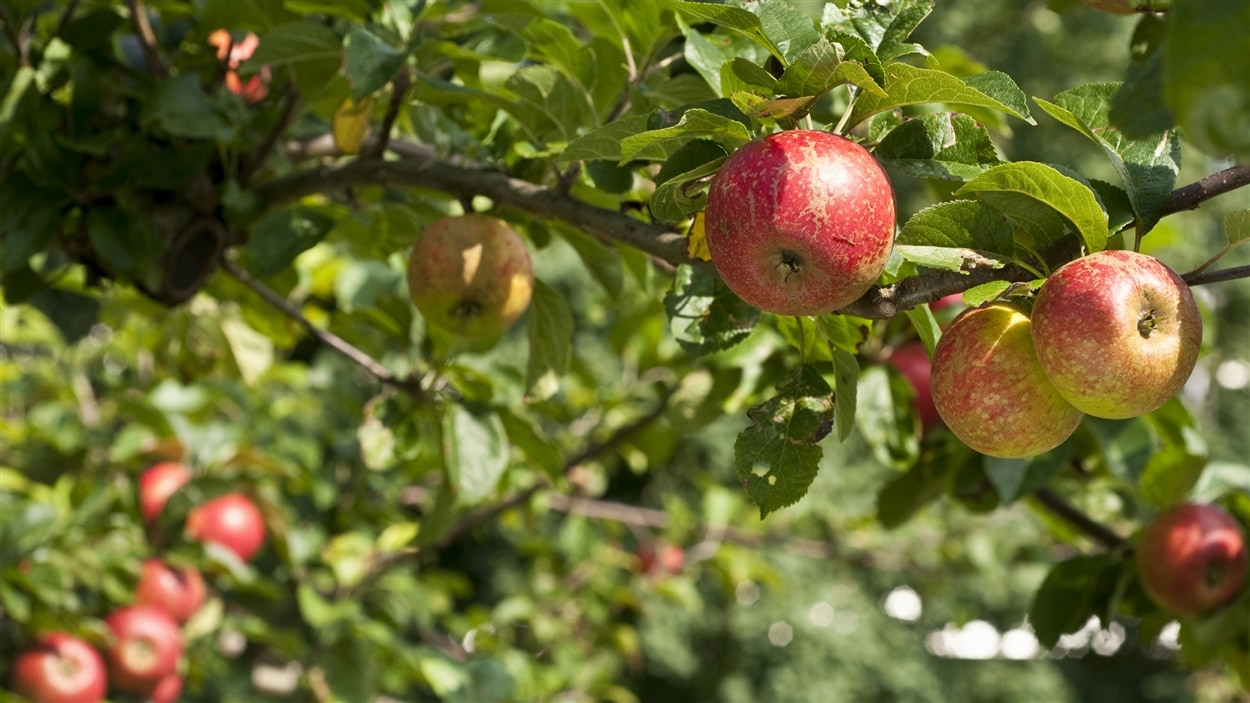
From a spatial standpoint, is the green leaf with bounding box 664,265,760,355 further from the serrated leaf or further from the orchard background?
the serrated leaf

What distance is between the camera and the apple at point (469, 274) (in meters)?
0.90

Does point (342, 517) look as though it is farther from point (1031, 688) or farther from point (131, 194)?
point (1031, 688)

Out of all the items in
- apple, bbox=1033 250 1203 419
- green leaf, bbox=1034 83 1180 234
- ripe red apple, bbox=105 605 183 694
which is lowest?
ripe red apple, bbox=105 605 183 694

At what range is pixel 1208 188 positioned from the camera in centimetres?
55

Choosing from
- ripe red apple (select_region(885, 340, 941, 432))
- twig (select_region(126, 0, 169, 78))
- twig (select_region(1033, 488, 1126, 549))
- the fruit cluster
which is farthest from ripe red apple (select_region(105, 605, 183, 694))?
Result: twig (select_region(1033, 488, 1126, 549))

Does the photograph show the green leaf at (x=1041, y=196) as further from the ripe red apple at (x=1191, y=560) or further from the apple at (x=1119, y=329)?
the ripe red apple at (x=1191, y=560)

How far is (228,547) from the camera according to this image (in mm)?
1864

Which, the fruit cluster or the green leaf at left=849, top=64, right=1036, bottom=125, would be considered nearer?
the green leaf at left=849, top=64, right=1036, bottom=125

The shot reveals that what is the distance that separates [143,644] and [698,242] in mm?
1404

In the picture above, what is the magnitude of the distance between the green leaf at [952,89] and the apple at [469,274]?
0.42m

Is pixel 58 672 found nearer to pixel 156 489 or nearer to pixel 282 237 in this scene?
pixel 156 489

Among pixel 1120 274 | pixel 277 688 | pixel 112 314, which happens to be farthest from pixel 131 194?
pixel 277 688

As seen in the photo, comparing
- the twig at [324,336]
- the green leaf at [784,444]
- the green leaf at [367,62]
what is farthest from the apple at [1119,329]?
the twig at [324,336]

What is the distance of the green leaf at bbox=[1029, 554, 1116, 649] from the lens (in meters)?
1.10
